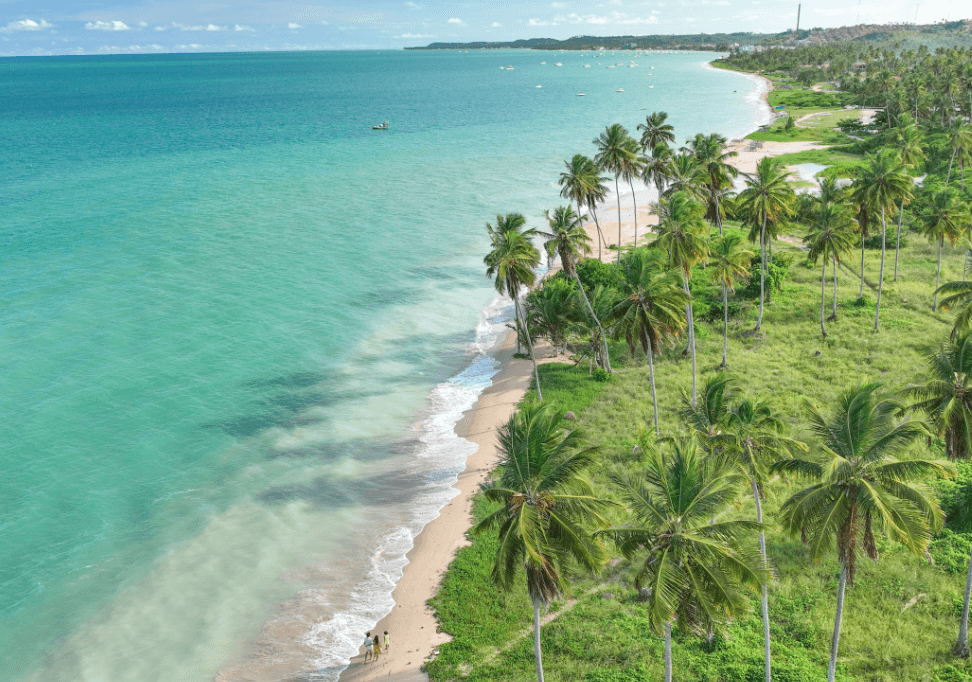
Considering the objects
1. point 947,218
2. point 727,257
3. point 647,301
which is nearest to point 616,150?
point 727,257

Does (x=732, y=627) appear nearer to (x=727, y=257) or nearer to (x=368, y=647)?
(x=368, y=647)

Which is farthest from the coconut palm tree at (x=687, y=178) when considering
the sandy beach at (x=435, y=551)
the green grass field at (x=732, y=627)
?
the green grass field at (x=732, y=627)

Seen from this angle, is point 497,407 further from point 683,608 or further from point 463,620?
point 683,608

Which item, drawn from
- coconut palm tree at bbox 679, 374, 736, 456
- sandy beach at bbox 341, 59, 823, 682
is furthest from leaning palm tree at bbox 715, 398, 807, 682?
sandy beach at bbox 341, 59, 823, 682

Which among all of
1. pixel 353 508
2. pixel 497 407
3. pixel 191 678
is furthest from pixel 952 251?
pixel 191 678

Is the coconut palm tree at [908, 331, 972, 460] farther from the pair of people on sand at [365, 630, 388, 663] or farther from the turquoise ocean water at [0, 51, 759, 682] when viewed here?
the turquoise ocean water at [0, 51, 759, 682]

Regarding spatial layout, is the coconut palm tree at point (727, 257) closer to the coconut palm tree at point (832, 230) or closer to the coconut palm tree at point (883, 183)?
the coconut palm tree at point (832, 230)
